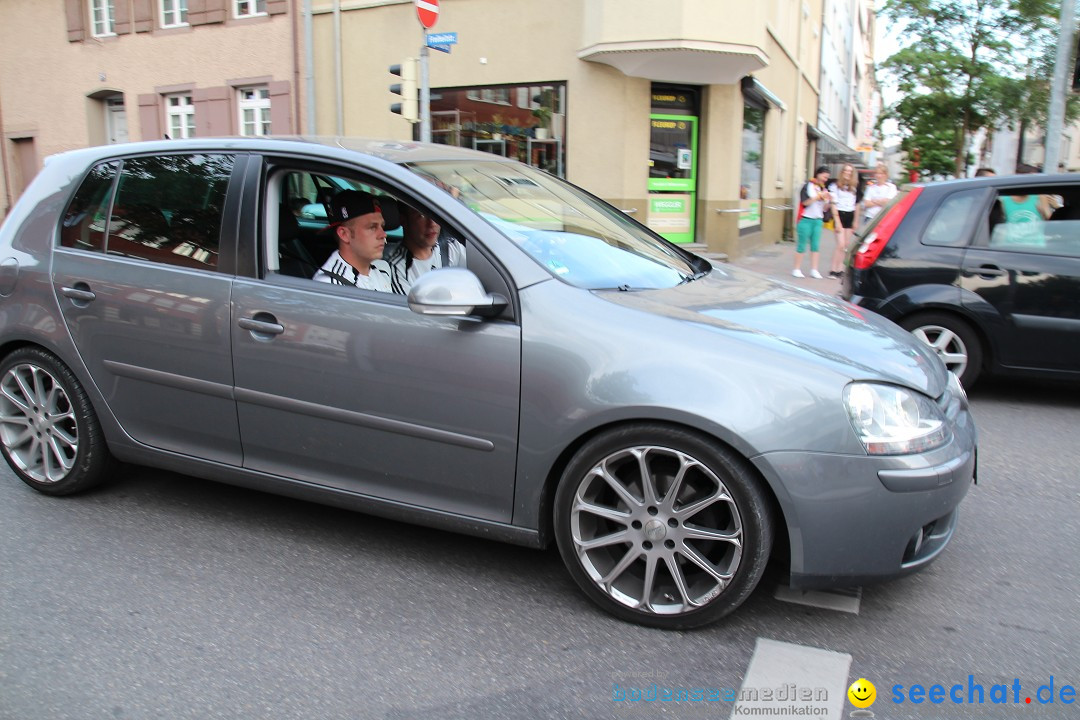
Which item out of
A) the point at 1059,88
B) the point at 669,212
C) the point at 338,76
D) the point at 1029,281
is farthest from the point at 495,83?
the point at 1029,281

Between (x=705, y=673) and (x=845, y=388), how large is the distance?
3.22 ft

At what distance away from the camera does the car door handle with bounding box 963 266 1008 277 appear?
6043mm

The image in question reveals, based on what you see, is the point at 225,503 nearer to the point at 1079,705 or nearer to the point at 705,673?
the point at 705,673

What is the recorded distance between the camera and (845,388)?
9.24 ft

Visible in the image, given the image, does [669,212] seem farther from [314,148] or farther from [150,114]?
[314,148]

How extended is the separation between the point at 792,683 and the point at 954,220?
4.57 meters

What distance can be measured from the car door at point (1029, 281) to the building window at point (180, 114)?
16926 millimetres

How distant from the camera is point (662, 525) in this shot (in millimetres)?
2953

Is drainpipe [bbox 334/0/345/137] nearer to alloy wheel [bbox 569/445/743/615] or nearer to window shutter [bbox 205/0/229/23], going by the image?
window shutter [bbox 205/0/229/23]

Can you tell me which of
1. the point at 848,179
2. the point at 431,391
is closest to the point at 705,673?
the point at 431,391

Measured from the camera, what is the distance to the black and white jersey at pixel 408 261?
395 cm

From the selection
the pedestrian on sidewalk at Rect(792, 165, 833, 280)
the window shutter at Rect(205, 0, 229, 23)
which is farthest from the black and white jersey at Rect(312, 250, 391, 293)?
the window shutter at Rect(205, 0, 229, 23)

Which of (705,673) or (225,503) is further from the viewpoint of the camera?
(225,503)

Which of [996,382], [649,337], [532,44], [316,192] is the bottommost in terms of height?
[996,382]
